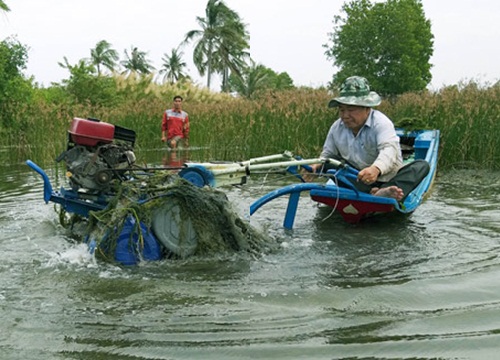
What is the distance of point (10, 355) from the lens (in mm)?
3195

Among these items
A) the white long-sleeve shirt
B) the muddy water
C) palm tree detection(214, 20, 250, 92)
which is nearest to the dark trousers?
the white long-sleeve shirt

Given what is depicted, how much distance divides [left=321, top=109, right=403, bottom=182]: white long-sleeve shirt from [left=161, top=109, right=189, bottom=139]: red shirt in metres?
7.84

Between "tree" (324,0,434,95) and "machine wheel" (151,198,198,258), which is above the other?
"tree" (324,0,434,95)

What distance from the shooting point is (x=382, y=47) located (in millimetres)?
44406

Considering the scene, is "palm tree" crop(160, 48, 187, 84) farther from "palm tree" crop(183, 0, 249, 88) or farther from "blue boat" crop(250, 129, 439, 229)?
"blue boat" crop(250, 129, 439, 229)

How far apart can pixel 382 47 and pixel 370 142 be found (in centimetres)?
4009

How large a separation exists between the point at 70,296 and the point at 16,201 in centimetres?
474

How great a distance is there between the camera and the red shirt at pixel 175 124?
1405 centimetres

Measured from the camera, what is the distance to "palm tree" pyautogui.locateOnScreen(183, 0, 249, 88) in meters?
49.6

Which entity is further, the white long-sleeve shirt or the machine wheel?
the white long-sleeve shirt

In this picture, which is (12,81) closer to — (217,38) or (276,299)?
(276,299)

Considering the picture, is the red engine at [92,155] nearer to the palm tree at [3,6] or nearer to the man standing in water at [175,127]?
the man standing in water at [175,127]

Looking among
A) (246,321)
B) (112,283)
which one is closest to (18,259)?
(112,283)

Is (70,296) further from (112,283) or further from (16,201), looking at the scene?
(16,201)
